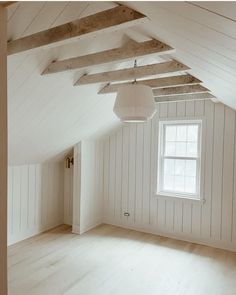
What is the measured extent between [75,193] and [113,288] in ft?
6.73

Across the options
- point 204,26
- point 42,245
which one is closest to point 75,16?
point 204,26

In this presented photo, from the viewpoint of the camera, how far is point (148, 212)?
4.62m

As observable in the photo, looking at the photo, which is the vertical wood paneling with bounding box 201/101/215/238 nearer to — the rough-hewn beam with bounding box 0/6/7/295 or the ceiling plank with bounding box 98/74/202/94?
the ceiling plank with bounding box 98/74/202/94

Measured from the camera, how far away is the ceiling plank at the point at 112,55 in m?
1.87

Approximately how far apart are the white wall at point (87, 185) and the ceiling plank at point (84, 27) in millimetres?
2751

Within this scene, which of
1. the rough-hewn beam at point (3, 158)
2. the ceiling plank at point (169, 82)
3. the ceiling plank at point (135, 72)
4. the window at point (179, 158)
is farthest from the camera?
the window at point (179, 158)

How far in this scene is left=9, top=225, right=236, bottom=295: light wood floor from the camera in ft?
9.18

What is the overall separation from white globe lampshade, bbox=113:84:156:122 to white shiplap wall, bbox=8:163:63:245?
2.54 metres

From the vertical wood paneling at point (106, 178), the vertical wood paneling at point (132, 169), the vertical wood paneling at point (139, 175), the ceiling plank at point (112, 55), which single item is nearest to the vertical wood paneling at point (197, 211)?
the vertical wood paneling at point (139, 175)

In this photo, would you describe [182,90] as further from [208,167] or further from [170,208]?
[170,208]

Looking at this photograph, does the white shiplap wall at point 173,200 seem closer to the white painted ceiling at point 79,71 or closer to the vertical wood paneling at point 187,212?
the vertical wood paneling at point 187,212

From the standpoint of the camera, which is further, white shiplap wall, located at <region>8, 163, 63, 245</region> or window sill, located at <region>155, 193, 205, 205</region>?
window sill, located at <region>155, 193, 205, 205</region>

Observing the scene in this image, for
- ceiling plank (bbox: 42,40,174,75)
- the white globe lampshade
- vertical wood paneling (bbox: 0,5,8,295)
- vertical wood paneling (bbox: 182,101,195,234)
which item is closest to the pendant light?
the white globe lampshade

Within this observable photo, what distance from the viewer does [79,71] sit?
2.68m
